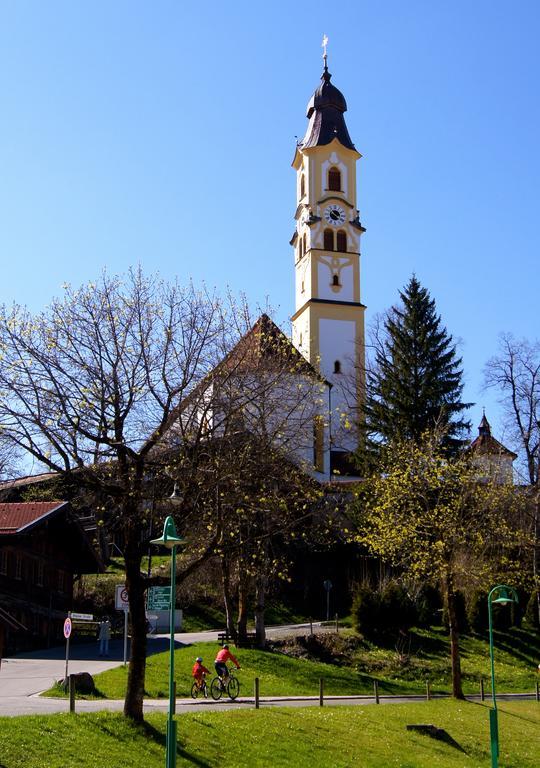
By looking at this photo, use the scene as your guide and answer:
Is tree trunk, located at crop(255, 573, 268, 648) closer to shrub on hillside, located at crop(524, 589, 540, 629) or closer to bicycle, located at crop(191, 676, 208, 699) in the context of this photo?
bicycle, located at crop(191, 676, 208, 699)

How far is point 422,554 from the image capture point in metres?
30.6

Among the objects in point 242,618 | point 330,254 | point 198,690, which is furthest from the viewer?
point 330,254

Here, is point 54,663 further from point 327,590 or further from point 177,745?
point 327,590

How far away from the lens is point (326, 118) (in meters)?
73.4

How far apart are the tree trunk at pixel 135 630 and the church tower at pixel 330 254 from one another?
41.4m

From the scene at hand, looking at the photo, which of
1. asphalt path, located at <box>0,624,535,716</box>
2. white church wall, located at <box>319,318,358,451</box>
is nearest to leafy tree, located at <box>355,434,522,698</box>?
asphalt path, located at <box>0,624,535,716</box>

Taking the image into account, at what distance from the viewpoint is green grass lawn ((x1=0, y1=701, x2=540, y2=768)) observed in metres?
16.6

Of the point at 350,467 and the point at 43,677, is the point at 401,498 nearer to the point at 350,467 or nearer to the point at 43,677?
the point at 43,677

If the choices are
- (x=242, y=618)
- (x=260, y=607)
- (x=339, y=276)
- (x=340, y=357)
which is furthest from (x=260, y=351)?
(x=339, y=276)

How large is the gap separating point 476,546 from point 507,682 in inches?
251

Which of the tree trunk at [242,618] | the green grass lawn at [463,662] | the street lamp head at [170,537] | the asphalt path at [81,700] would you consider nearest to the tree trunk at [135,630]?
the asphalt path at [81,700]

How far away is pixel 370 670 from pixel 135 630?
1833 cm

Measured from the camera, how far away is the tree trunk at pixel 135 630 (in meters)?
18.7

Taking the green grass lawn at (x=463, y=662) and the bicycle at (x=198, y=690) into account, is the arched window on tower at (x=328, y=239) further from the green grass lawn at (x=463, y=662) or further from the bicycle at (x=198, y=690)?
the bicycle at (x=198, y=690)
